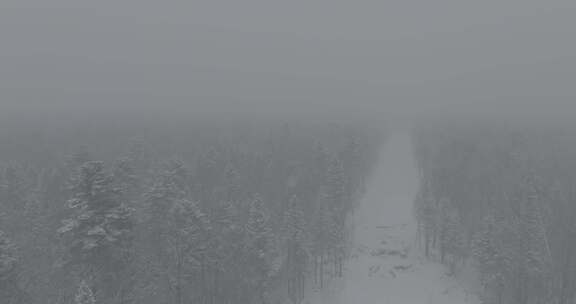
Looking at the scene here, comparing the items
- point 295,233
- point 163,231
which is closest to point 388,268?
point 295,233

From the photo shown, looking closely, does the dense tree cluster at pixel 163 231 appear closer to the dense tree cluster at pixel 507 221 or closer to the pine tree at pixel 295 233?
the pine tree at pixel 295 233

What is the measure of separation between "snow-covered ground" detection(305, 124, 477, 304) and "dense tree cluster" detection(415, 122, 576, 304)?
323cm

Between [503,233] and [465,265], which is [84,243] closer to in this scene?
[503,233]

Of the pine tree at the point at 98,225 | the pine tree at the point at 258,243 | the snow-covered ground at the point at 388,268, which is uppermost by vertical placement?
the pine tree at the point at 98,225

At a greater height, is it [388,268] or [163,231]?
[163,231]

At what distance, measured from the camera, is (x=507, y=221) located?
52094 millimetres

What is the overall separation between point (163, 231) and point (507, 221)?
145 feet

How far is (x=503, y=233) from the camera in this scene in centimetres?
5003

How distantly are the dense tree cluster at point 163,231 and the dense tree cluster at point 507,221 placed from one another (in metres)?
16.8

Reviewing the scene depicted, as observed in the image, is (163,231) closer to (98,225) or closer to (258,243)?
(98,225)

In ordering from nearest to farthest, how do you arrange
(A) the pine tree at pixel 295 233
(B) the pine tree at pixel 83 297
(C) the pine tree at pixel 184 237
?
(B) the pine tree at pixel 83 297
(C) the pine tree at pixel 184 237
(A) the pine tree at pixel 295 233

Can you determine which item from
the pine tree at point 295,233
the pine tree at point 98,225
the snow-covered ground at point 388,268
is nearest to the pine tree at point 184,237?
the pine tree at point 98,225

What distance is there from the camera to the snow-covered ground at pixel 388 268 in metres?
54.4

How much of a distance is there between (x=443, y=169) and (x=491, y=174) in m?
8.96
